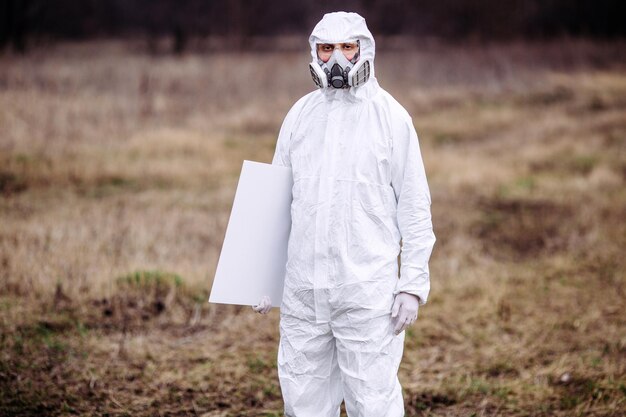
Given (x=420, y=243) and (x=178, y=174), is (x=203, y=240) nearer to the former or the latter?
(x=178, y=174)

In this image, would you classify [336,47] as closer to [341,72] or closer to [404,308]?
[341,72]

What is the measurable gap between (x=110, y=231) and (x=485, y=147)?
7.36 m

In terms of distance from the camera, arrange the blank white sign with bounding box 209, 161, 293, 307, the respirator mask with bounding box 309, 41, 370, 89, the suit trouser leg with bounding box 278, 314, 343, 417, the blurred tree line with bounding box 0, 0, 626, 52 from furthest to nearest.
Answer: the blurred tree line with bounding box 0, 0, 626, 52 → the blank white sign with bounding box 209, 161, 293, 307 → the suit trouser leg with bounding box 278, 314, 343, 417 → the respirator mask with bounding box 309, 41, 370, 89

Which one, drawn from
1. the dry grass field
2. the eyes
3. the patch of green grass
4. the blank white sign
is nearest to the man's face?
the eyes

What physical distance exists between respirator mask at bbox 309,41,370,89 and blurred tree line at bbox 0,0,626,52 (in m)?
20.9

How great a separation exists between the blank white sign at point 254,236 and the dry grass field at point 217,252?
1.36m

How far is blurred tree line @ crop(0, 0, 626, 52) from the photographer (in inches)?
956

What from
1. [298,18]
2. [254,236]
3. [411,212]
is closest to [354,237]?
[411,212]

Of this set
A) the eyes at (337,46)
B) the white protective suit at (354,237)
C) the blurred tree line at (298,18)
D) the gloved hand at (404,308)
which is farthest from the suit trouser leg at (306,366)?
the blurred tree line at (298,18)

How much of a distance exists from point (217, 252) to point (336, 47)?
4.12m

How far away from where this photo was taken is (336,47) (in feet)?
8.09

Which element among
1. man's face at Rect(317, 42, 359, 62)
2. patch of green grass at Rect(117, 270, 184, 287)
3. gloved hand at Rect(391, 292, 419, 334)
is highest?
man's face at Rect(317, 42, 359, 62)

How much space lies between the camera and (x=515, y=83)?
16.7m

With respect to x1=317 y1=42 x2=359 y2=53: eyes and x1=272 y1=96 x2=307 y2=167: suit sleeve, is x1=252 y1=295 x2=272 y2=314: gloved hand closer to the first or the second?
x1=272 y1=96 x2=307 y2=167: suit sleeve
